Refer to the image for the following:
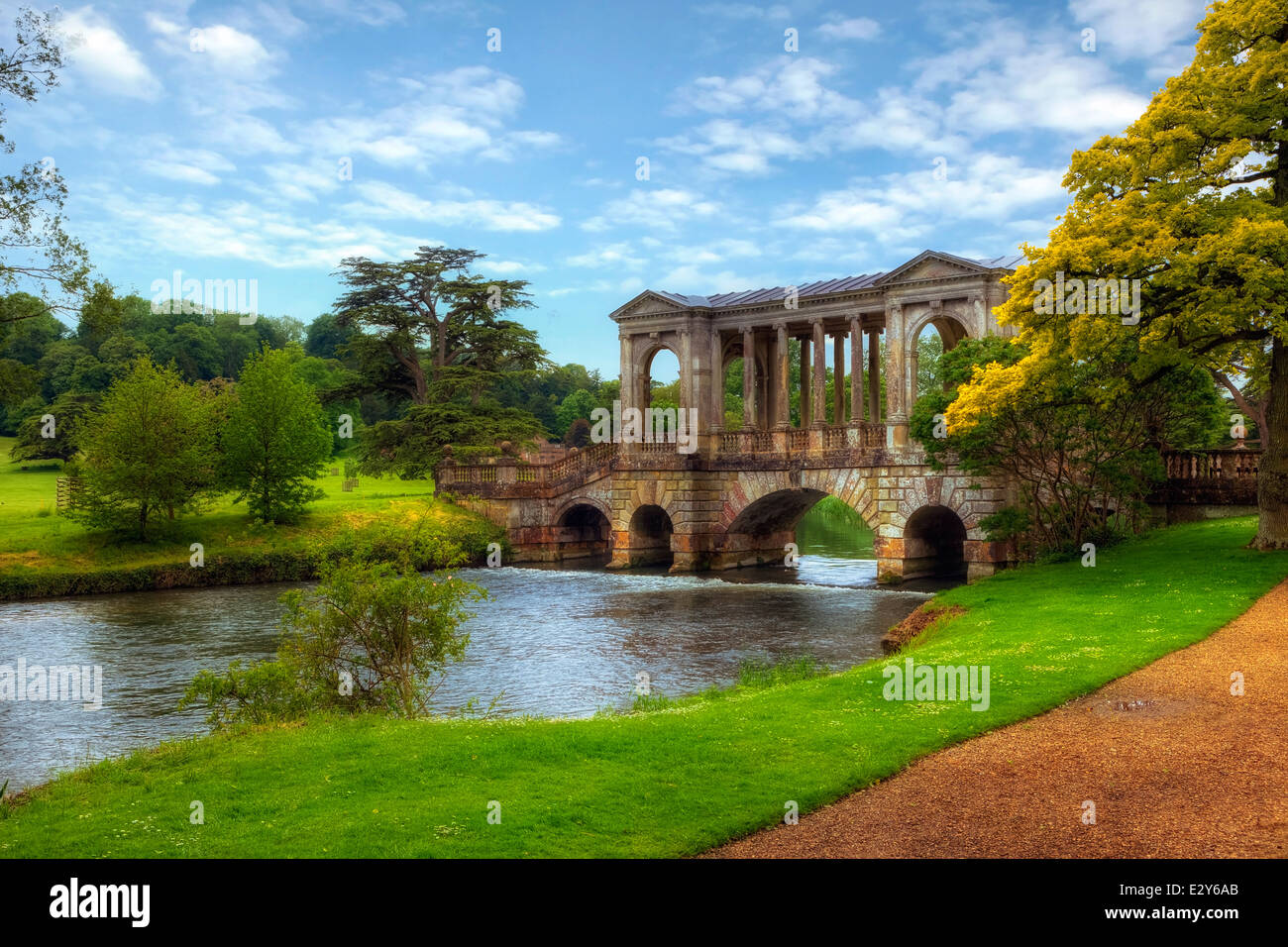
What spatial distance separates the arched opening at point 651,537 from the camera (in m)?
47.5

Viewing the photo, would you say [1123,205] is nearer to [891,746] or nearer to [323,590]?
[891,746]

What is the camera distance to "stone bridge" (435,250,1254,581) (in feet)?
120

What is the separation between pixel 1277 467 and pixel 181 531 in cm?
4059

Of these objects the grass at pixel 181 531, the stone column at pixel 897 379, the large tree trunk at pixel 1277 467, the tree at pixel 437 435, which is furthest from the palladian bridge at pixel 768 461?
the large tree trunk at pixel 1277 467

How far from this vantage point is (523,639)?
28062 mm

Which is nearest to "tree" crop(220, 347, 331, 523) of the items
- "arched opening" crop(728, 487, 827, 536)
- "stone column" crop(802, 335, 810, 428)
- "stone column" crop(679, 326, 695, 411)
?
"stone column" crop(679, 326, 695, 411)

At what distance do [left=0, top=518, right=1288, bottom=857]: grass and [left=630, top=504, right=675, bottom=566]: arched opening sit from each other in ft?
100

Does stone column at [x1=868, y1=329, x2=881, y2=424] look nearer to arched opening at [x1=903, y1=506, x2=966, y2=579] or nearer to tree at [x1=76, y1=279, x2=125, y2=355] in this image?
arched opening at [x1=903, y1=506, x2=966, y2=579]

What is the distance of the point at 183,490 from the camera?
4316 centimetres

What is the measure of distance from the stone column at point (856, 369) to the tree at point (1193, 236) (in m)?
16.8

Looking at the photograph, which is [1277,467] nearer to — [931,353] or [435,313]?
[435,313]

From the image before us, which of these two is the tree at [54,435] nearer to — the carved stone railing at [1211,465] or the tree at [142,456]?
the tree at [142,456]

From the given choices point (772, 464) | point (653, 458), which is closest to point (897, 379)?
point (772, 464)

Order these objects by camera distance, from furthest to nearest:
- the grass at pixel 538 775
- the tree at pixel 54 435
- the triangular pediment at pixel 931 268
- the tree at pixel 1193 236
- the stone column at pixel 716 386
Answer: the tree at pixel 54 435, the stone column at pixel 716 386, the triangular pediment at pixel 931 268, the tree at pixel 1193 236, the grass at pixel 538 775
